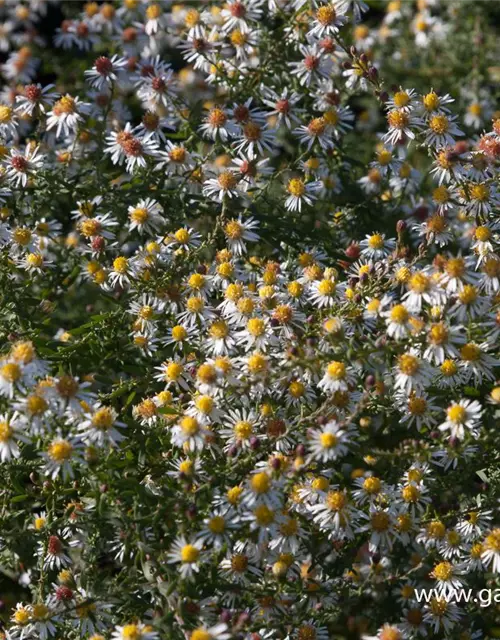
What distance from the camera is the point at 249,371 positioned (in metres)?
2.30

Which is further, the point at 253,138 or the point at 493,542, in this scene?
the point at 253,138

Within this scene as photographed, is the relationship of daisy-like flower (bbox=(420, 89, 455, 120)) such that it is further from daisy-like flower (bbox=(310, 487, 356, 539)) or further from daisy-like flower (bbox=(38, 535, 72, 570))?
daisy-like flower (bbox=(38, 535, 72, 570))

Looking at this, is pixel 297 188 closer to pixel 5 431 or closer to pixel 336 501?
pixel 336 501

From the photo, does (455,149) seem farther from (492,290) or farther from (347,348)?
(347,348)

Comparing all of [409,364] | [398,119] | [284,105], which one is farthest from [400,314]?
[284,105]

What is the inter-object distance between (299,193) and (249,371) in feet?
2.75

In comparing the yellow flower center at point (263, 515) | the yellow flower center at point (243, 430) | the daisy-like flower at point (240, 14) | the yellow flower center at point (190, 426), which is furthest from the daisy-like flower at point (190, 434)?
the daisy-like flower at point (240, 14)

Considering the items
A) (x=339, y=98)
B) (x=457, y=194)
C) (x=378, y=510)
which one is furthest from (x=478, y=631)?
(x=339, y=98)

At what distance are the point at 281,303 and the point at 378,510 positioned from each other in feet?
2.06

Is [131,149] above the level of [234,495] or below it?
above

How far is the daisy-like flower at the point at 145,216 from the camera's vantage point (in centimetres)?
286

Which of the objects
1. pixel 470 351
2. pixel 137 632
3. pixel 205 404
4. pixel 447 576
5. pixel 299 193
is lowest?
pixel 137 632

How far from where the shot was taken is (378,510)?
7.59 ft

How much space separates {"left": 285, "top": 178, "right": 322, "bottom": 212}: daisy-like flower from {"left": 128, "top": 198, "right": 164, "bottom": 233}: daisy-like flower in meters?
0.42
